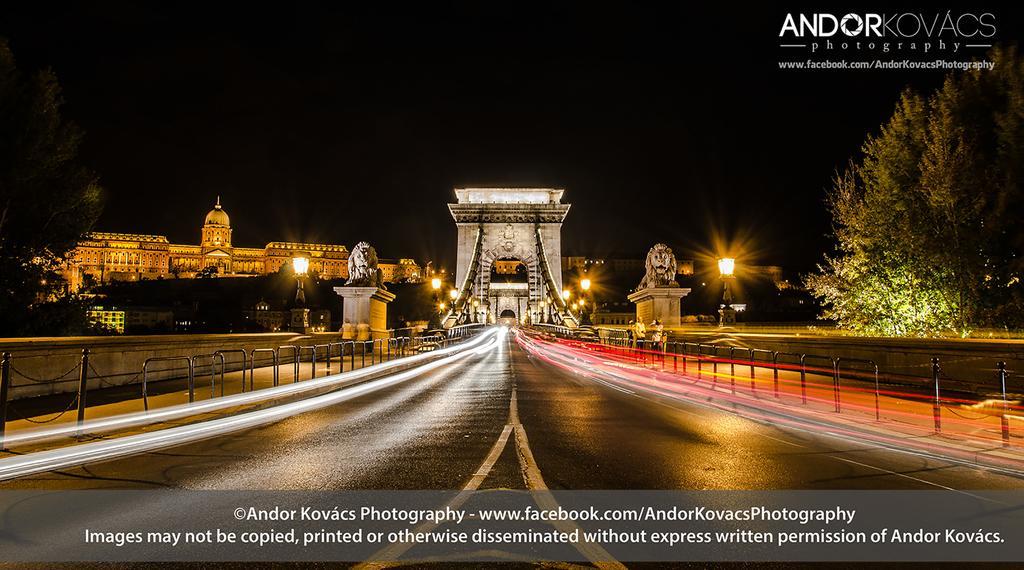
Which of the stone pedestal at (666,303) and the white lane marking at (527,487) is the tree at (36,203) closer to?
the white lane marking at (527,487)

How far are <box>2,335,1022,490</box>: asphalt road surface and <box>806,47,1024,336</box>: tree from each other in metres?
9.66

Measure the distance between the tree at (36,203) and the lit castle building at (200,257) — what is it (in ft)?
460

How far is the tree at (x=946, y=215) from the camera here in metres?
15.2

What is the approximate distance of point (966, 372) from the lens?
12125mm

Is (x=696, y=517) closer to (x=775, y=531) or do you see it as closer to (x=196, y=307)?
(x=775, y=531)

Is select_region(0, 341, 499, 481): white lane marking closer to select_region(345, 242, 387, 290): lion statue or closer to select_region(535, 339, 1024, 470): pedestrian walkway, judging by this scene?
select_region(535, 339, 1024, 470): pedestrian walkway

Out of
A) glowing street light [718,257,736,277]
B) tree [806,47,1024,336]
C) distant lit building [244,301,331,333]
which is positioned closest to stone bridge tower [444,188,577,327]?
distant lit building [244,301,331,333]

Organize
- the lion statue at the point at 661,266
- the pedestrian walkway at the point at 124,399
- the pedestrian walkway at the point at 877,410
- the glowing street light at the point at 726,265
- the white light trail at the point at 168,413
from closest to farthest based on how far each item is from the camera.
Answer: the pedestrian walkway at the point at 877,410 → the white light trail at the point at 168,413 → the pedestrian walkway at the point at 124,399 → the glowing street light at the point at 726,265 → the lion statue at the point at 661,266

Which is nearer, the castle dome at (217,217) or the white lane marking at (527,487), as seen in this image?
the white lane marking at (527,487)


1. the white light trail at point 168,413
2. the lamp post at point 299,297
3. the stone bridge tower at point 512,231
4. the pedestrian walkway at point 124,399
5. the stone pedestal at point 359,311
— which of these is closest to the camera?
the white light trail at point 168,413

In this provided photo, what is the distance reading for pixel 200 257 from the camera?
17125cm

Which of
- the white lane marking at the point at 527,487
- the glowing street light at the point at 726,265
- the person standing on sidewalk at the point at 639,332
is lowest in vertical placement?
the white lane marking at the point at 527,487

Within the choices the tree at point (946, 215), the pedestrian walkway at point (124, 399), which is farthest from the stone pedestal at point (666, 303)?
the pedestrian walkway at point (124, 399)

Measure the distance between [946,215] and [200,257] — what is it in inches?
7195
